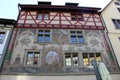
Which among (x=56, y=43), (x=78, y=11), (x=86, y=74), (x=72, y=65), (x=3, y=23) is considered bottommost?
(x=86, y=74)

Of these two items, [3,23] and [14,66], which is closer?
[14,66]

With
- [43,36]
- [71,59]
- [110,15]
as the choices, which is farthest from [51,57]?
[110,15]

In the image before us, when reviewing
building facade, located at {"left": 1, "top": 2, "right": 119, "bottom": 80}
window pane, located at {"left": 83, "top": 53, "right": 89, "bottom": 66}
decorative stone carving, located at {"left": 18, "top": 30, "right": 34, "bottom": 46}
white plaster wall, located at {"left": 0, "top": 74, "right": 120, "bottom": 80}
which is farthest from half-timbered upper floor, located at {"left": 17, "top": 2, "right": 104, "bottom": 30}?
white plaster wall, located at {"left": 0, "top": 74, "right": 120, "bottom": 80}

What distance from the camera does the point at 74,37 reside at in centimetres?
1357

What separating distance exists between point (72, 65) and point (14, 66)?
14.2 ft

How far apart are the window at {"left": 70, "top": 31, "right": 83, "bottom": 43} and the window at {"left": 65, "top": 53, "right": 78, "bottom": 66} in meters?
1.50

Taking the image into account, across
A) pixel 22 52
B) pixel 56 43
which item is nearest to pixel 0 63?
pixel 22 52

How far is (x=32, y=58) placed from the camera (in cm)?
1168

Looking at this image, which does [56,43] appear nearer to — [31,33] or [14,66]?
[31,33]

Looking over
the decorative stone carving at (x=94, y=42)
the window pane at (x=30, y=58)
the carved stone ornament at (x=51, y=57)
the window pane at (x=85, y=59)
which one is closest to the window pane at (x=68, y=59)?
the carved stone ornament at (x=51, y=57)

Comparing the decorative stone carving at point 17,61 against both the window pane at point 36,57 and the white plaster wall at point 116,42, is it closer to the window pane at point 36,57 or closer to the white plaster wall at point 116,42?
the window pane at point 36,57

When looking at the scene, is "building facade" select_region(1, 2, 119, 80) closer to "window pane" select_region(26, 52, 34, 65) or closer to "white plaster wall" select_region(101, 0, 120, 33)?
"window pane" select_region(26, 52, 34, 65)

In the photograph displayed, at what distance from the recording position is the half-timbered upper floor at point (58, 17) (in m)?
14.0

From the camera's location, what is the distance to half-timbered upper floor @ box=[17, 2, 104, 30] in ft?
46.0
